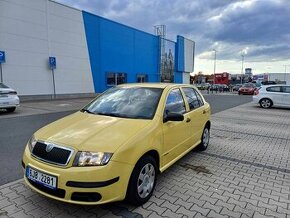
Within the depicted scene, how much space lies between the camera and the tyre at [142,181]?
316 centimetres

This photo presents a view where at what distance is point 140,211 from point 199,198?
0.92m

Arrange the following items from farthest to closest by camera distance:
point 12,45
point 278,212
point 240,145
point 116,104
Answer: point 12,45, point 240,145, point 116,104, point 278,212

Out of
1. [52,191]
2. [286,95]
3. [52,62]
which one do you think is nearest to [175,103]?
[52,191]

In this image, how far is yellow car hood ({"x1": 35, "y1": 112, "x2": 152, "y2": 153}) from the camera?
297 cm

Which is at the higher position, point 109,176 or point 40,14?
point 40,14

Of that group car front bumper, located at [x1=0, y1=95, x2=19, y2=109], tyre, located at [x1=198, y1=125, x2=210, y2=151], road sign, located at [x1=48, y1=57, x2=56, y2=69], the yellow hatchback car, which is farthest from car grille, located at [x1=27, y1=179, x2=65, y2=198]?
road sign, located at [x1=48, y1=57, x2=56, y2=69]

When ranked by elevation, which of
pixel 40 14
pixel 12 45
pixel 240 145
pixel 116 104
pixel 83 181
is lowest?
pixel 240 145

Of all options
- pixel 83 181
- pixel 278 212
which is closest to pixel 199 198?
pixel 278 212

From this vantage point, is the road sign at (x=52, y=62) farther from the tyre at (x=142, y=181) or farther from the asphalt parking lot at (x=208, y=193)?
the tyre at (x=142, y=181)

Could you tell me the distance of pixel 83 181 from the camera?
2.78 m

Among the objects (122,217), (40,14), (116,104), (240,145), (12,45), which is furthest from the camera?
(40,14)

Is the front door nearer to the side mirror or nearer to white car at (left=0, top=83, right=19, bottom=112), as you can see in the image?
the side mirror

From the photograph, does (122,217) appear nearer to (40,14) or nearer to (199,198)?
(199,198)

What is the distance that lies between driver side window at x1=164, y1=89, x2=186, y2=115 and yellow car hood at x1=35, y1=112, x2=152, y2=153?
0.69 meters
